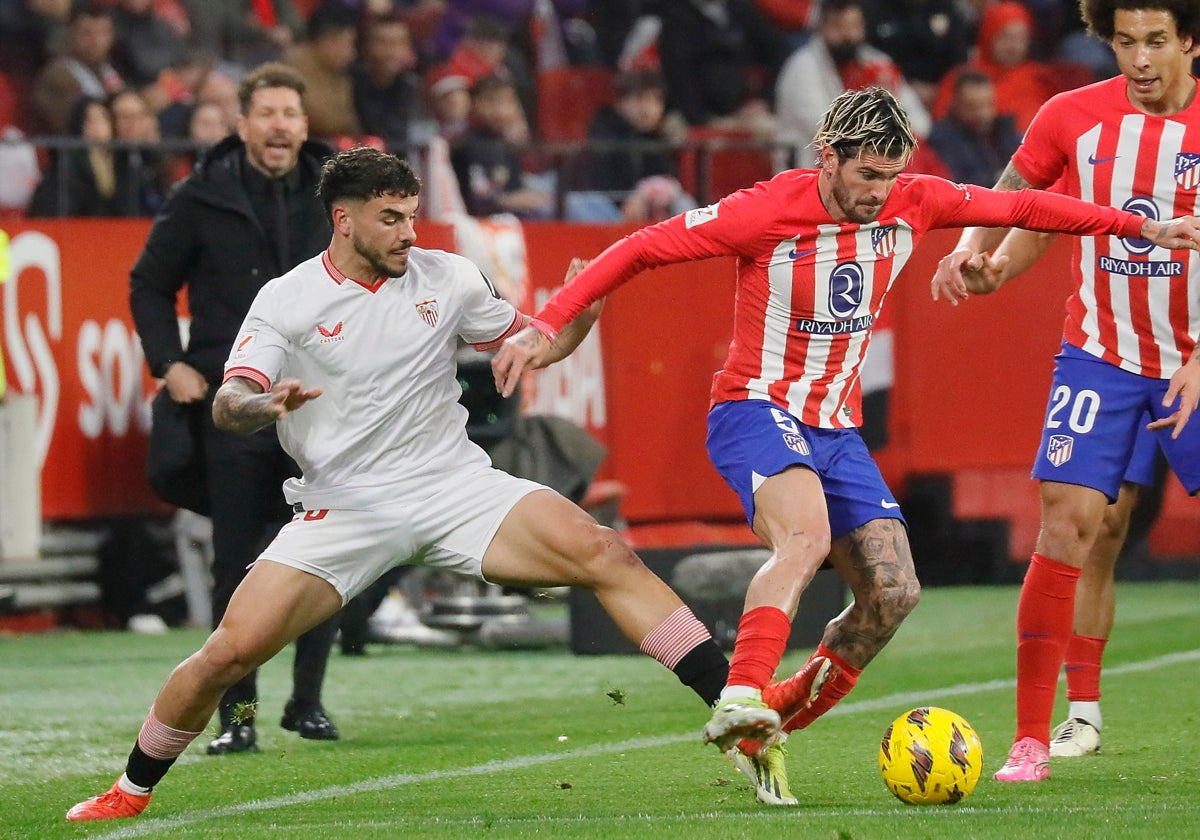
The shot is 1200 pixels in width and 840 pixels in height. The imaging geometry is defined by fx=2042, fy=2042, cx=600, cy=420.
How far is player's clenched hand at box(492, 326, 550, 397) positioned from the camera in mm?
5461

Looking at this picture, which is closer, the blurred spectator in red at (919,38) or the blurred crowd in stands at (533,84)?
the blurred crowd in stands at (533,84)

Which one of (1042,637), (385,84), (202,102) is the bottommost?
(1042,637)

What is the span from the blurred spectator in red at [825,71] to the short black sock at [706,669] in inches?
371

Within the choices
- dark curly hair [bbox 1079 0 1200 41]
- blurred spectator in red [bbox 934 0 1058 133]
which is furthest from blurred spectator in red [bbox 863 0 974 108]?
dark curly hair [bbox 1079 0 1200 41]

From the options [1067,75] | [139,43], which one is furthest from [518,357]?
[1067,75]

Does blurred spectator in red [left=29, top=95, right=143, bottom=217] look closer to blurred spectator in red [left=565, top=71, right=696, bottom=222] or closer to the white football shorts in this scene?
blurred spectator in red [left=565, top=71, right=696, bottom=222]

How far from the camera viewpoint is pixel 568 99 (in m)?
15.4

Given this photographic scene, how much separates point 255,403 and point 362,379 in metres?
0.59

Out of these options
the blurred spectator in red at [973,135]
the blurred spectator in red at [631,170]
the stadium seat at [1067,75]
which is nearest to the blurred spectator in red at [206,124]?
the blurred spectator in red at [631,170]

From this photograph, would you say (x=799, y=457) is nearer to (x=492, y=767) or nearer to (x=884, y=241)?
(x=884, y=241)

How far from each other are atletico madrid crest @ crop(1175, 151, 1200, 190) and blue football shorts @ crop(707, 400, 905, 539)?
1305 millimetres

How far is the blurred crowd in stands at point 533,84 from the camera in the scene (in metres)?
12.0

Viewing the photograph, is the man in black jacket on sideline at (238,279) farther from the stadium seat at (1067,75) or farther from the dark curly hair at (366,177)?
the stadium seat at (1067,75)

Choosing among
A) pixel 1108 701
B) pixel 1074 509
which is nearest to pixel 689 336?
pixel 1108 701
